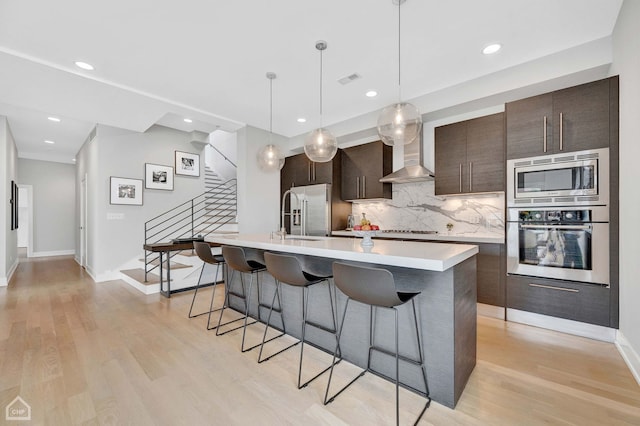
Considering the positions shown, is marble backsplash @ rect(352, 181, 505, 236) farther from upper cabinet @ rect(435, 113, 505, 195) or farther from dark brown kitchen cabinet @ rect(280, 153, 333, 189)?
dark brown kitchen cabinet @ rect(280, 153, 333, 189)

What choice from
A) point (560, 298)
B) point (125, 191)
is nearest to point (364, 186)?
point (560, 298)

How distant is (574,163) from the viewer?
8.91 ft

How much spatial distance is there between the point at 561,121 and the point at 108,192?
681 cm

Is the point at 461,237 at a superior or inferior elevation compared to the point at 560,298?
superior

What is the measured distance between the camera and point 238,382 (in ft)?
6.51

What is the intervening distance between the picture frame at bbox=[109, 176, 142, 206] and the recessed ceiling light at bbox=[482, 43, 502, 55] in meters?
6.01

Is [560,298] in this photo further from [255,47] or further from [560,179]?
[255,47]

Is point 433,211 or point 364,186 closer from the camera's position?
point 433,211

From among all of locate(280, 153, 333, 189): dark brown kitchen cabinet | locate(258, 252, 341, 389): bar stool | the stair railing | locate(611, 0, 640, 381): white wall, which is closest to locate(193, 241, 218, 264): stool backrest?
locate(258, 252, 341, 389): bar stool

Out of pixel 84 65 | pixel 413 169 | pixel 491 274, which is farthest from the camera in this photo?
pixel 413 169

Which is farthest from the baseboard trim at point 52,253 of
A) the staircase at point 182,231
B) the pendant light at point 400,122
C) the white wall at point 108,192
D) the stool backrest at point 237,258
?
the pendant light at point 400,122

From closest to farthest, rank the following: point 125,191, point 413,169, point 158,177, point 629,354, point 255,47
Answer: point 629,354, point 255,47, point 413,169, point 125,191, point 158,177

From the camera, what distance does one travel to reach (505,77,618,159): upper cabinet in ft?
8.54

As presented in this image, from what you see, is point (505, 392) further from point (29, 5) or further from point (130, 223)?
point (130, 223)
